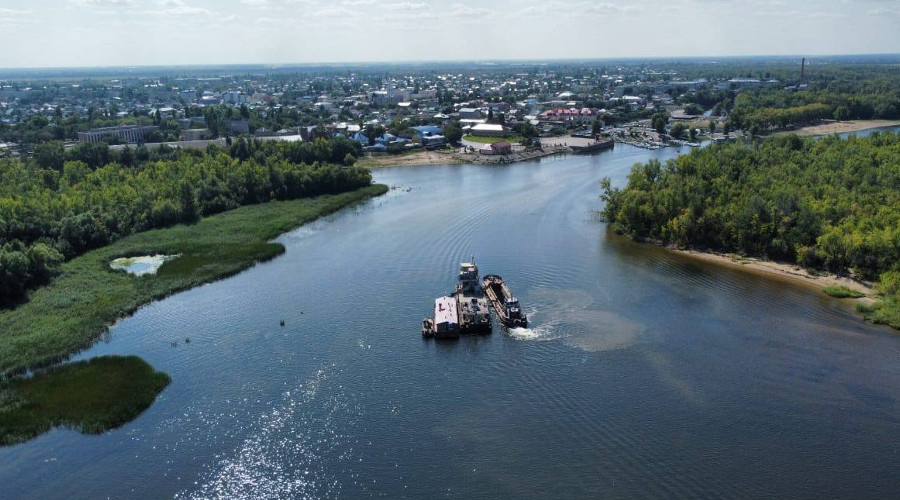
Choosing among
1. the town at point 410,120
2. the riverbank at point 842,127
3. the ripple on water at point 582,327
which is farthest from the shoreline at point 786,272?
the riverbank at point 842,127

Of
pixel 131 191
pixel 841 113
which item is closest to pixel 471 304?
pixel 131 191

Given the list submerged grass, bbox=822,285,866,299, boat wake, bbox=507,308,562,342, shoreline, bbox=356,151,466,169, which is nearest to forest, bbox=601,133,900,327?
submerged grass, bbox=822,285,866,299

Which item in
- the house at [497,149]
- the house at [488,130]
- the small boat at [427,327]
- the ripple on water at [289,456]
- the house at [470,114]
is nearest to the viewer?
the ripple on water at [289,456]

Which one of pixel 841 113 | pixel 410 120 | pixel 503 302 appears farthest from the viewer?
pixel 841 113

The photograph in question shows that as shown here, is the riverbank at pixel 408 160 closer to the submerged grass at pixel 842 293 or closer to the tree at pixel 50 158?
the tree at pixel 50 158

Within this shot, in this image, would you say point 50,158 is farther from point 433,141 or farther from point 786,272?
point 786,272

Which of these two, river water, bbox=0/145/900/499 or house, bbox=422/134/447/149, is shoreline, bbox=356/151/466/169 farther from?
river water, bbox=0/145/900/499
